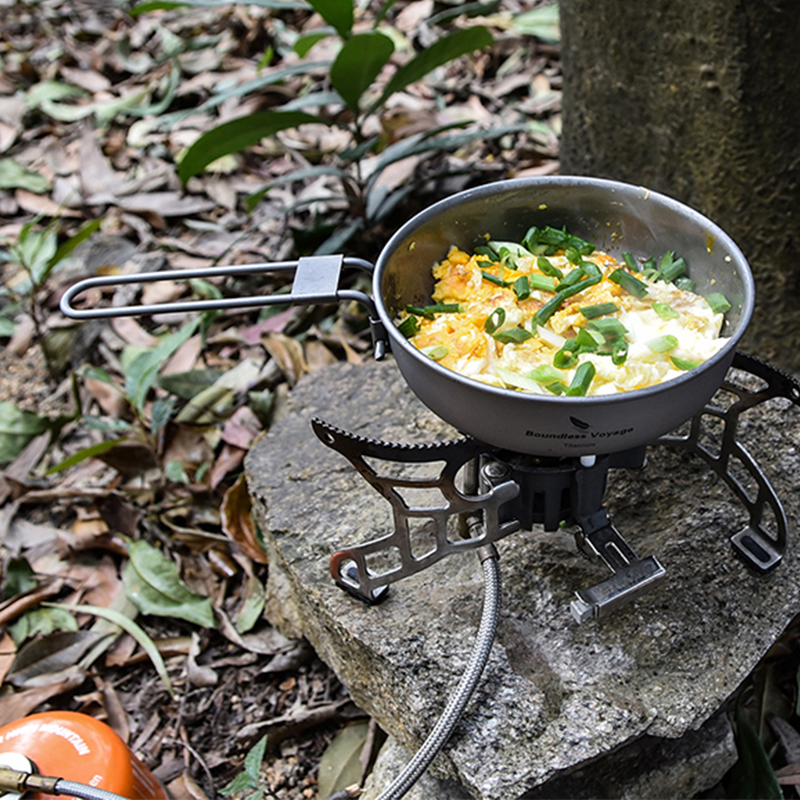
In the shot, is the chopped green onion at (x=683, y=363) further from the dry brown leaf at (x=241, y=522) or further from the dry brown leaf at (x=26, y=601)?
the dry brown leaf at (x=26, y=601)

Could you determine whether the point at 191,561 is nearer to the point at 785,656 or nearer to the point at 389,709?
the point at 389,709

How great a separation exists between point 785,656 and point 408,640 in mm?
1016

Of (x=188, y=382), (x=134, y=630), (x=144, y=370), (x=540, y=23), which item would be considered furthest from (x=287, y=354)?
(x=540, y=23)

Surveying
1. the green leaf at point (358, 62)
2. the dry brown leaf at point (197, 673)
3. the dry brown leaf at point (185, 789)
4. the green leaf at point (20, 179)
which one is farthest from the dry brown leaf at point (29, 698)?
the green leaf at point (20, 179)

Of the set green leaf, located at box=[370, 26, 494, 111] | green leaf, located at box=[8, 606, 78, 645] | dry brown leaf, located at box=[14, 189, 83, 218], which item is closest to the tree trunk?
green leaf, located at box=[370, 26, 494, 111]

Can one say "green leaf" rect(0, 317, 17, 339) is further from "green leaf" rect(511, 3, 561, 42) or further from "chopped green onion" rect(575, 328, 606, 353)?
"green leaf" rect(511, 3, 561, 42)

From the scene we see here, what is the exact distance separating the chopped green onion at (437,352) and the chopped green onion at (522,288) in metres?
0.20

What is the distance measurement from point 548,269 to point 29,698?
1687mm

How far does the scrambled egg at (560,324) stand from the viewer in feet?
5.21

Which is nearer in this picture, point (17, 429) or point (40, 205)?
point (17, 429)

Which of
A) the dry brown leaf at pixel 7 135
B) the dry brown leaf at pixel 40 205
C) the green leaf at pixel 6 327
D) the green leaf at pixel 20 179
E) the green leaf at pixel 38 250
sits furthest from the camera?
the dry brown leaf at pixel 7 135

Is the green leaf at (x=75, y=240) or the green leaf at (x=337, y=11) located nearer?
the green leaf at (x=337, y=11)

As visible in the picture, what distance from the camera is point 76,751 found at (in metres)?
1.72

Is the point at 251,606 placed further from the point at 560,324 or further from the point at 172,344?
the point at 560,324
